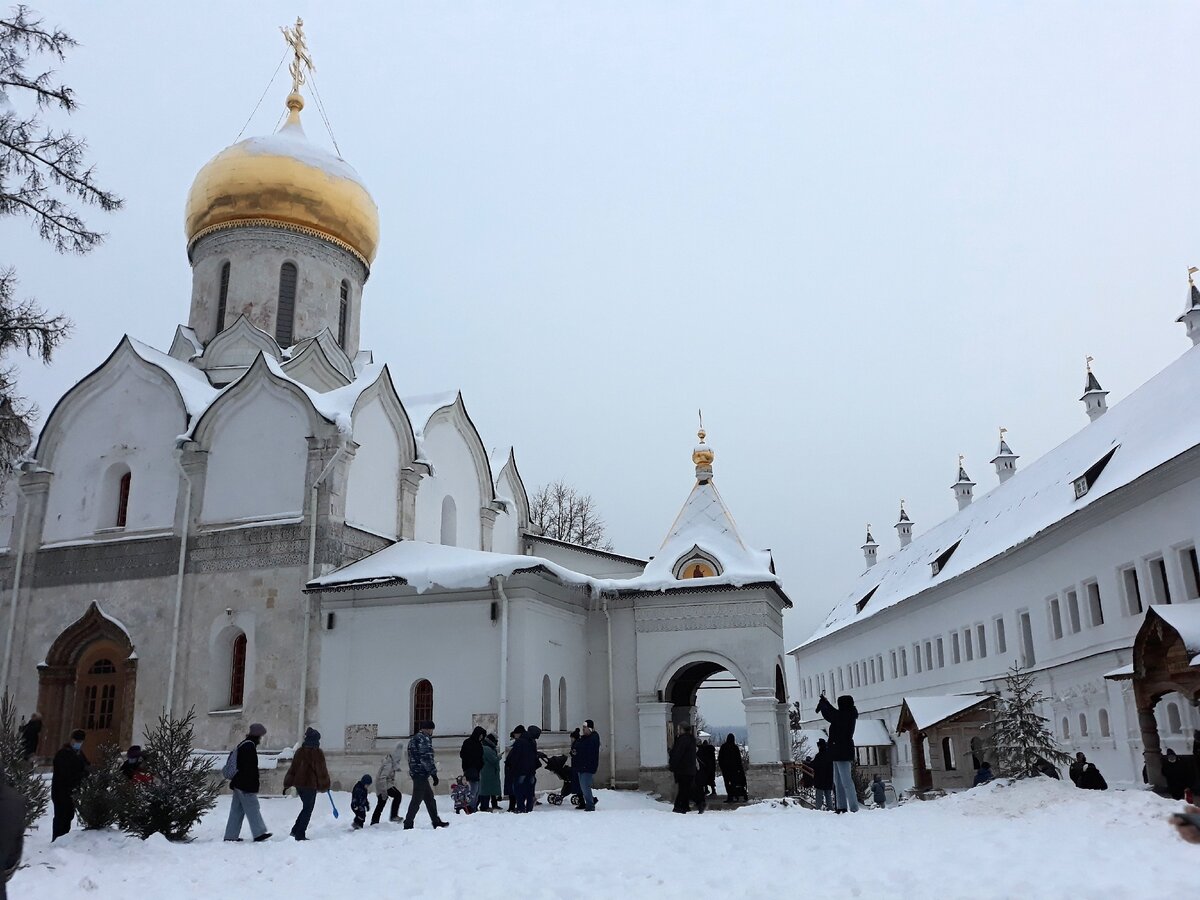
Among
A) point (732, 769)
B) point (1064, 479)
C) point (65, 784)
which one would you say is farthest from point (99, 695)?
point (1064, 479)

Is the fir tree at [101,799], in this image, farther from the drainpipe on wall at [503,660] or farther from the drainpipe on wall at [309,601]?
the drainpipe on wall at [503,660]

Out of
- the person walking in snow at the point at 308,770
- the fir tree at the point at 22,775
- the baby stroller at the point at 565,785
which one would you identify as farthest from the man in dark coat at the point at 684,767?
the fir tree at the point at 22,775

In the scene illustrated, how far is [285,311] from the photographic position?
22.6 m

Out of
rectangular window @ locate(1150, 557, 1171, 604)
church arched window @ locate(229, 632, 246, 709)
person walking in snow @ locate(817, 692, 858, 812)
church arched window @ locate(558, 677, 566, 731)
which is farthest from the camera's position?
rectangular window @ locate(1150, 557, 1171, 604)

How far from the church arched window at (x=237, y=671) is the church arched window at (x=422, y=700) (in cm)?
310

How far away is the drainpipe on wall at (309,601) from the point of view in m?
16.8

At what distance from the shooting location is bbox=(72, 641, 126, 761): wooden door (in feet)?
59.6

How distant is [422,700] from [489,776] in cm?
398

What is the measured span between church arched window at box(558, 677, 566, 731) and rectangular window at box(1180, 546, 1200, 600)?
447 inches

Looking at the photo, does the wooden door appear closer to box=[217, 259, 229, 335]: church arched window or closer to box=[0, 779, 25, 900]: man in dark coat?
box=[217, 259, 229, 335]: church arched window

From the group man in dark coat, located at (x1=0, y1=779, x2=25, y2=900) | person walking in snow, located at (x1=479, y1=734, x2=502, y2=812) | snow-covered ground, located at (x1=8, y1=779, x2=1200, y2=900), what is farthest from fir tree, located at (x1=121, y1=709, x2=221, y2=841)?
man in dark coat, located at (x1=0, y1=779, x2=25, y2=900)

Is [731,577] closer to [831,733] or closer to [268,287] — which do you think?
[831,733]

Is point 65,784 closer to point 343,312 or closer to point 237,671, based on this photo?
point 237,671

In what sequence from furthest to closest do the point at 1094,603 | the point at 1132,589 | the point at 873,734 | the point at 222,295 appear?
the point at 873,734 < the point at 222,295 < the point at 1094,603 < the point at 1132,589
